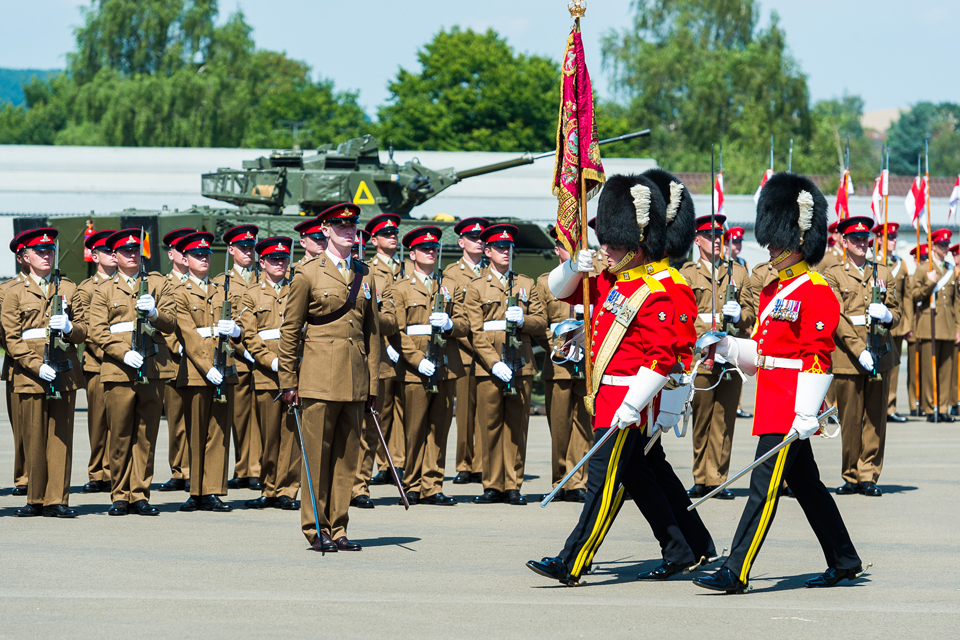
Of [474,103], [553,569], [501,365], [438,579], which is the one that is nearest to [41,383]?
[501,365]

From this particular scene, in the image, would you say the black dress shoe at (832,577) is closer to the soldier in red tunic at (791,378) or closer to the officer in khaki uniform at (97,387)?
the soldier in red tunic at (791,378)

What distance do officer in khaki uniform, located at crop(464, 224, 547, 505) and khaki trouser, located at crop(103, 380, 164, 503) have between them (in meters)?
2.32

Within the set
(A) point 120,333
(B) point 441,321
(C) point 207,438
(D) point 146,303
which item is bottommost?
(C) point 207,438

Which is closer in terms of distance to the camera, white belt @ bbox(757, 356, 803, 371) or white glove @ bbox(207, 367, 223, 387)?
white belt @ bbox(757, 356, 803, 371)

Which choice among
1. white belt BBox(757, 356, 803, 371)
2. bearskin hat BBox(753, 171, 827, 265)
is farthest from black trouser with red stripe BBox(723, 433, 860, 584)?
bearskin hat BBox(753, 171, 827, 265)

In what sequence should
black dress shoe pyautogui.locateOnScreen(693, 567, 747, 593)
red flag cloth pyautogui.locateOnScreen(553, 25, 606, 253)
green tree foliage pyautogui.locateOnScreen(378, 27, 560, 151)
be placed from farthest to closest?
1. green tree foliage pyautogui.locateOnScreen(378, 27, 560, 151)
2. red flag cloth pyautogui.locateOnScreen(553, 25, 606, 253)
3. black dress shoe pyautogui.locateOnScreen(693, 567, 747, 593)

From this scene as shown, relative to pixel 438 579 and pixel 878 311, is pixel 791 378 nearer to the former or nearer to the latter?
pixel 438 579

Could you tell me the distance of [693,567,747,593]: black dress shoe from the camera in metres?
6.30

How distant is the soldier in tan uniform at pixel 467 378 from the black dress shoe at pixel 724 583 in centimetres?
375

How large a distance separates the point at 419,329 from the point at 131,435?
229 centimetres

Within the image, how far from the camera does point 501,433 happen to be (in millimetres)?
9531

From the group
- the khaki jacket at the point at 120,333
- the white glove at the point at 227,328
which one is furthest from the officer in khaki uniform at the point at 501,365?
the khaki jacket at the point at 120,333

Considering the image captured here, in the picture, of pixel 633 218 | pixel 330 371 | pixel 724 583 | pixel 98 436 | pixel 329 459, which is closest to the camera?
pixel 724 583

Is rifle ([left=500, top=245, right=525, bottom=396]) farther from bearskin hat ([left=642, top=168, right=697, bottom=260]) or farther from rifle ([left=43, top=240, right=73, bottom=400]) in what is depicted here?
rifle ([left=43, top=240, right=73, bottom=400])
